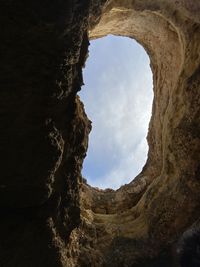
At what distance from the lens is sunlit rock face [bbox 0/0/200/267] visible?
2.78m

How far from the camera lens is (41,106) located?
9.99 ft

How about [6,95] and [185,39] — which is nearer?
[6,95]

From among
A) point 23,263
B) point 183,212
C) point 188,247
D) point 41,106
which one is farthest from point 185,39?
point 23,263

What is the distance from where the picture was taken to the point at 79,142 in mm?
3689

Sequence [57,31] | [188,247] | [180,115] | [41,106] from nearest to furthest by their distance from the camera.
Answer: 1. [57,31]
2. [41,106]
3. [188,247]
4. [180,115]

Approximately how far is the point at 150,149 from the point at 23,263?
379 centimetres

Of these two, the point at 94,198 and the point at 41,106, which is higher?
the point at 94,198

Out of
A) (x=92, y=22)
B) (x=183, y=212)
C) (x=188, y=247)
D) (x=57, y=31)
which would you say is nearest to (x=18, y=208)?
(x=57, y=31)

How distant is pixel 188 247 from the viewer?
457 cm

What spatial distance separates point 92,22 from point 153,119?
3018mm

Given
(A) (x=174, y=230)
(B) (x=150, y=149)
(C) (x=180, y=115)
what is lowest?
(A) (x=174, y=230)

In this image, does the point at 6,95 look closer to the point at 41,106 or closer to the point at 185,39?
the point at 41,106

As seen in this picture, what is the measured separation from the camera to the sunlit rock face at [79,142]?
2779mm

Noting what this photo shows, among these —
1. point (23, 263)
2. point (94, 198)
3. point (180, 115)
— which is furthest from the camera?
point (94, 198)
